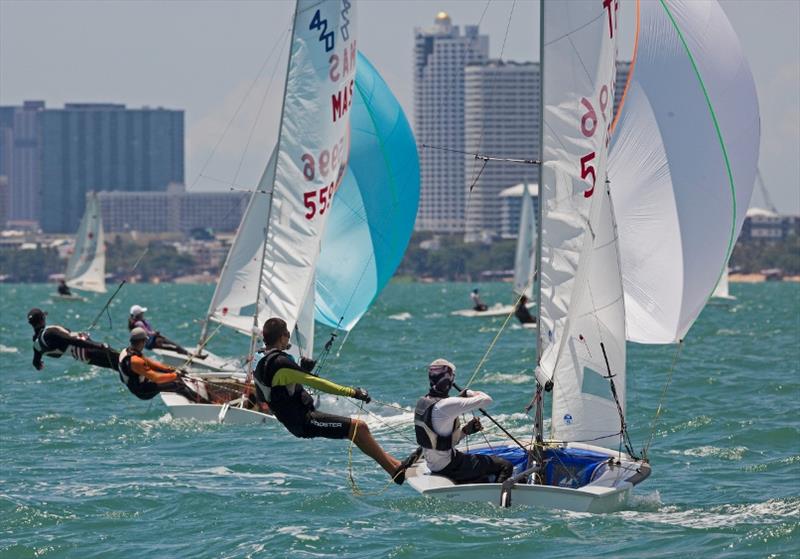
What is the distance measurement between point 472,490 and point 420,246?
Result: 14553 centimetres

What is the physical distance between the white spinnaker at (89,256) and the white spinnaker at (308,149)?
4564 centimetres

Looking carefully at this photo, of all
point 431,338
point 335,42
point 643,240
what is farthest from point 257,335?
point 431,338

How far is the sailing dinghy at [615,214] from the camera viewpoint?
11.8 m

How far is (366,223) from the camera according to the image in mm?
20672

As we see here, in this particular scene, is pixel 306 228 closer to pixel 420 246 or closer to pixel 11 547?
pixel 11 547

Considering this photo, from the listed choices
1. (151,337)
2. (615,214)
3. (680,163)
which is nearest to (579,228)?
(615,214)

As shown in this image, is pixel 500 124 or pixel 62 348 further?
pixel 500 124

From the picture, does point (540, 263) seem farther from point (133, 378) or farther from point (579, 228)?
point (133, 378)

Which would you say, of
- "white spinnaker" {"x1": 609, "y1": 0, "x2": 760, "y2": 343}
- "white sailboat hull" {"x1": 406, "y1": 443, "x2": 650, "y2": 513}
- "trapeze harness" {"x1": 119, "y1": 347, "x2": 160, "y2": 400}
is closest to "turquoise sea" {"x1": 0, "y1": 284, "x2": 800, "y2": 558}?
"white sailboat hull" {"x1": 406, "y1": 443, "x2": 650, "y2": 513}

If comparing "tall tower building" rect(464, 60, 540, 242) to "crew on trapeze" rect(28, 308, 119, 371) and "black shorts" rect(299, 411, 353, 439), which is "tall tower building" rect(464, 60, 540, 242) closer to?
"crew on trapeze" rect(28, 308, 119, 371)

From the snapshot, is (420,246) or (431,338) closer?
(431,338)

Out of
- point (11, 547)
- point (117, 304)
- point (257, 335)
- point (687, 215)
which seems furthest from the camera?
point (117, 304)

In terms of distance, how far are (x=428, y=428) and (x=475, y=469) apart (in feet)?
1.86

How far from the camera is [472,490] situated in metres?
11.4
